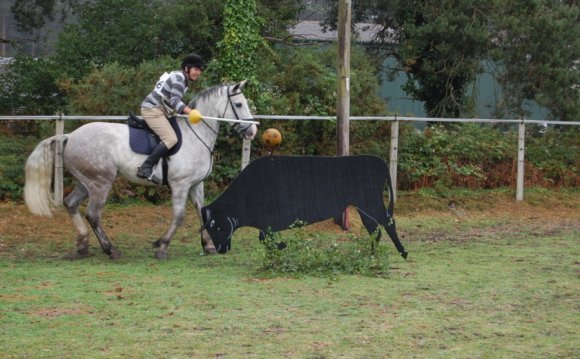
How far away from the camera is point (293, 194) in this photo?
38.2 ft

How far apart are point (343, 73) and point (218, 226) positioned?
3.88 meters

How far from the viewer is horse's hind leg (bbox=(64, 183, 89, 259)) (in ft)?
40.2

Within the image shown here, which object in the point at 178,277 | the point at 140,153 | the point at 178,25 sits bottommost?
the point at 178,277

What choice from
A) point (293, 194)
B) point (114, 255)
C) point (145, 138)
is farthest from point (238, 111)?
point (114, 255)

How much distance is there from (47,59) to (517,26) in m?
10.5

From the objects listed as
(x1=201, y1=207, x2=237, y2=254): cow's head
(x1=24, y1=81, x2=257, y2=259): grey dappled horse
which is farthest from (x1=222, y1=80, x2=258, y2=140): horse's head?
(x1=201, y1=207, x2=237, y2=254): cow's head

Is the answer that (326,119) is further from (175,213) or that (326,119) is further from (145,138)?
(145,138)

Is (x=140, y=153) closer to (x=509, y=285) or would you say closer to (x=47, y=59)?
(x=509, y=285)

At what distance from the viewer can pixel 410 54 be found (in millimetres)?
24922

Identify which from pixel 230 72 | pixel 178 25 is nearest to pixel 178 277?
pixel 230 72

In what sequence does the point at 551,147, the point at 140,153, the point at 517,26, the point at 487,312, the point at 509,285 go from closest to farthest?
the point at 487,312 < the point at 509,285 < the point at 140,153 < the point at 551,147 < the point at 517,26

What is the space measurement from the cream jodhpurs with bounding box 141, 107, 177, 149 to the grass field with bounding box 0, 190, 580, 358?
1.43 meters

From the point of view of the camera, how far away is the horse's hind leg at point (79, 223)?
12.3m

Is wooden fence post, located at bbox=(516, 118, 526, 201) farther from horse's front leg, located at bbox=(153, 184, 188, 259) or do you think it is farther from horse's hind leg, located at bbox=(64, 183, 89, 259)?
horse's hind leg, located at bbox=(64, 183, 89, 259)
